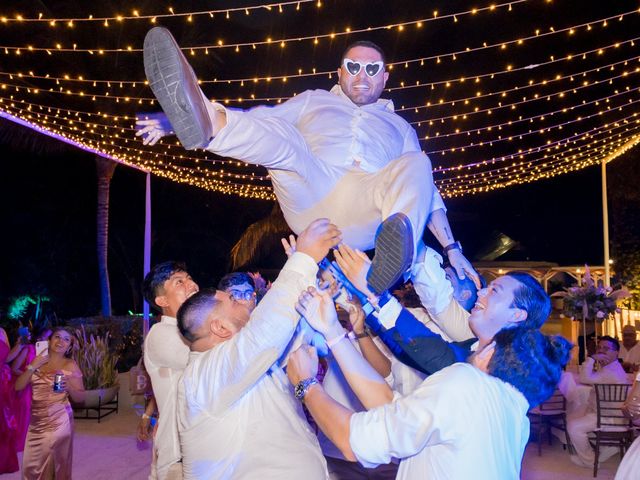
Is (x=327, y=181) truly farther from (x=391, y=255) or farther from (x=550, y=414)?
(x=550, y=414)

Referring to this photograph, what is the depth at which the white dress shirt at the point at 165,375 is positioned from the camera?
2782 mm

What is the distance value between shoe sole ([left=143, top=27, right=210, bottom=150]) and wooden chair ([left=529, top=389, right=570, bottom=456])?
563cm

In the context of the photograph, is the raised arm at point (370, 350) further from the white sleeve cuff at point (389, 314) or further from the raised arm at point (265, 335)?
the raised arm at point (265, 335)

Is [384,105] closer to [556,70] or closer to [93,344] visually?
[93,344]

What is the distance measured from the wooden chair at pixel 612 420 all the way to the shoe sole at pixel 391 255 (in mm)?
4670

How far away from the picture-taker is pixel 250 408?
2.10 m

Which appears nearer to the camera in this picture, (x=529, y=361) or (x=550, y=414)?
(x=529, y=361)

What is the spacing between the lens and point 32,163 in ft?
59.3

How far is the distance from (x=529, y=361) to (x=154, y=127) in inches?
56.7

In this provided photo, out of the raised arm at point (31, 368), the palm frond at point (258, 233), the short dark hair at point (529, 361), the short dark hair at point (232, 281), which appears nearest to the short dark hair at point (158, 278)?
the short dark hair at point (232, 281)

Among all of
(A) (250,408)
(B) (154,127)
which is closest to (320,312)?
(A) (250,408)

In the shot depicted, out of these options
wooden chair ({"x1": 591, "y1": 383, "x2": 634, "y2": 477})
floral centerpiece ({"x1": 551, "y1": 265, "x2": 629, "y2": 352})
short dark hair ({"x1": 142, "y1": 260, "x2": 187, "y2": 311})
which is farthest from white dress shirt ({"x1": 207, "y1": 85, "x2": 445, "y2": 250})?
floral centerpiece ({"x1": 551, "y1": 265, "x2": 629, "y2": 352})

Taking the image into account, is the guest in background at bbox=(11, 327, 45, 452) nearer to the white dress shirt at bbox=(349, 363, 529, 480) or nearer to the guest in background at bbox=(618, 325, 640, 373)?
the white dress shirt at bbox=(349, 363, 529, 480)

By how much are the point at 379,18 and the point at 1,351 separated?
26.0 ft
